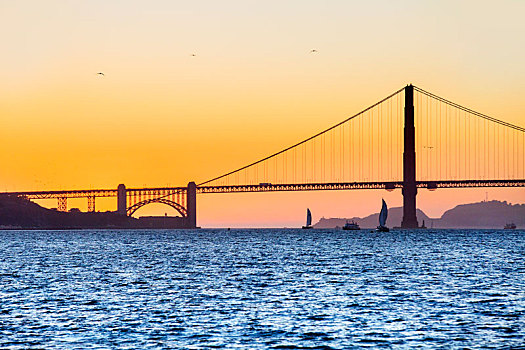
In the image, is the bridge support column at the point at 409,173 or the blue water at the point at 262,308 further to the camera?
the bridge support column at the point at 409,173

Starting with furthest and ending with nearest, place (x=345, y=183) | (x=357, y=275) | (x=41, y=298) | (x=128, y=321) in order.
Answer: (x=345, y=183) < (x=357, y=275) < (x=41, y=298) < (x=128, y=321)

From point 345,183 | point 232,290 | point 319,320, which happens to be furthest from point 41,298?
point 345,183

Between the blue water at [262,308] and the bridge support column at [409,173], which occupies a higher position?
the bridge support column at [409,173]

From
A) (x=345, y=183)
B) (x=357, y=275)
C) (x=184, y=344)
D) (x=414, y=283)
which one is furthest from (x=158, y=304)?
(x=345, y=183)

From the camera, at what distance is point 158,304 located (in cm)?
3822

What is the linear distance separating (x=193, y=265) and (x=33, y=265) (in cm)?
1180

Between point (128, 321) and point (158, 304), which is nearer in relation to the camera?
point (128, 321)

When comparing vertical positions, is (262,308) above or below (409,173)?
below

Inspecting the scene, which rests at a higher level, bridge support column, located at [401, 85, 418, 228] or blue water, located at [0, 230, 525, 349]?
bridge support column, located at [401, 85, 418, 228]

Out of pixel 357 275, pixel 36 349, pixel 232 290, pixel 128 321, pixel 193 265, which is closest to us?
pixel 36 349

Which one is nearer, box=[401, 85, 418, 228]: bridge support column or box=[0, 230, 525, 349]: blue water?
box=[0, 230, 525, 349]: blue water

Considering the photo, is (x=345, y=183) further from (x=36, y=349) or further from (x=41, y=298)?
(x=36, y=349)

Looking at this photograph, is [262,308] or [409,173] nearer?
[262,308]

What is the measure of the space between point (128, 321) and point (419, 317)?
10629mm
